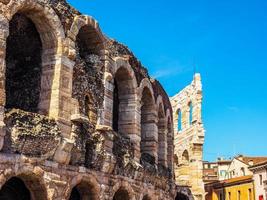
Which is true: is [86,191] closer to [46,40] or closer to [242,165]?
[46,40]

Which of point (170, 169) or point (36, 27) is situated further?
point (170, 169)

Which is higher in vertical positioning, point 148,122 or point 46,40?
point 46,40

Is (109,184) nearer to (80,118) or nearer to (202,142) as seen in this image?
(80,118)

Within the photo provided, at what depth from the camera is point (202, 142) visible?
31672 millimetres

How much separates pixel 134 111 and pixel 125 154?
218cm

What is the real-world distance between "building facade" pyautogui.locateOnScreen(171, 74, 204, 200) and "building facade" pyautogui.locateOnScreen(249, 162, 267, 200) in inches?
275

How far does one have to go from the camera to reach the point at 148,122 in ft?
69.8

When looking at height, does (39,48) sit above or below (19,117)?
above

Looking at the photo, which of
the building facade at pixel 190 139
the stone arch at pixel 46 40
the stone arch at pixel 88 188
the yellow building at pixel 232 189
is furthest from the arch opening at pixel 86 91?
the yellow building at pixel 232 189

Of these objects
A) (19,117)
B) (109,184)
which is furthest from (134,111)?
(19,117)

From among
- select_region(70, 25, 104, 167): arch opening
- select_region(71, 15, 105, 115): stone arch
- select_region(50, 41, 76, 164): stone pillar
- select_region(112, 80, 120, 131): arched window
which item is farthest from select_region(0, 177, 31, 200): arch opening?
select_region(112, 80, 120, 131): arched window

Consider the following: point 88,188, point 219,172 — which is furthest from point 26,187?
point 219,172

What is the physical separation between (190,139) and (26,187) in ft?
66.5

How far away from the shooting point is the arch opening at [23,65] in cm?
1451
